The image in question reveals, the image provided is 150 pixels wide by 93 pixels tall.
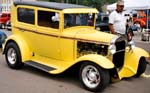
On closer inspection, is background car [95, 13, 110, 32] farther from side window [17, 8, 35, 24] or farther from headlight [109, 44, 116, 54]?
headlight [109, 44, 116, 54]

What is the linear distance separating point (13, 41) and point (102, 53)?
277cm

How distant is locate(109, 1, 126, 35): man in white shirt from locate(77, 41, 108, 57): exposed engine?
100cm

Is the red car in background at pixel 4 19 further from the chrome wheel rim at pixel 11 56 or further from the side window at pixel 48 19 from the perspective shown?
the side window at pixel 48 19

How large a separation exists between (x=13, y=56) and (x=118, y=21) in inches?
118

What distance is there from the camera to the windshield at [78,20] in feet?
28.1

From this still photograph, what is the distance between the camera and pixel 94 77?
295 inches

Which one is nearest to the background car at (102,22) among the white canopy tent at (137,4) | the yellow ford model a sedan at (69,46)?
the white canopy tent at (137,4)

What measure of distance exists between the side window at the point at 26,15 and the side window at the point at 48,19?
297 mm

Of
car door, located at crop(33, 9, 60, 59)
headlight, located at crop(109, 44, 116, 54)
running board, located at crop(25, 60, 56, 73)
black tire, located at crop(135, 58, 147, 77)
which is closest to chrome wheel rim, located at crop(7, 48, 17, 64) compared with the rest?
running board, located at crop(25, 60, 56, 73)

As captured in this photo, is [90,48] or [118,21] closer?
[90,48]

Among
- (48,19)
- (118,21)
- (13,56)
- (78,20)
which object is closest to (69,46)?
(78,20)

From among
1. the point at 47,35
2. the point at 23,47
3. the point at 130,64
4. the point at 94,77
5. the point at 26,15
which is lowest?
the point at 94,77

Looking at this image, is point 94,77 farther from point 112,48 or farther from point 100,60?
point 112,48

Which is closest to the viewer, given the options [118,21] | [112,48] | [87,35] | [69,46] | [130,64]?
[112,48]
